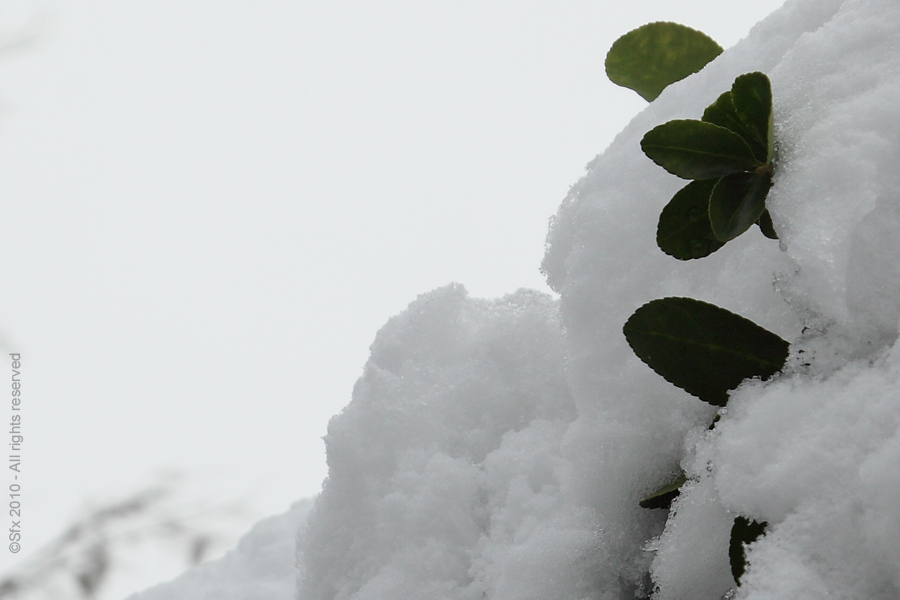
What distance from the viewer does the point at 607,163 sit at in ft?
1.43

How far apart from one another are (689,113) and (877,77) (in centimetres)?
11

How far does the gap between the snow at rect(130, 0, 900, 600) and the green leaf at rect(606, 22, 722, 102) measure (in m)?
0.04

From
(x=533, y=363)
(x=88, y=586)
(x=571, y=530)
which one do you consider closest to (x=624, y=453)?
(x=571, y=530)

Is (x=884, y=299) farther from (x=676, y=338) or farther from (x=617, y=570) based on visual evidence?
(x=617, y=570)

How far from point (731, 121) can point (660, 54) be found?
155 mm

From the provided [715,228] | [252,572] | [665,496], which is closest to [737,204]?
[715,228]

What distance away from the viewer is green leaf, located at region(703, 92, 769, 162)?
12.4 inches

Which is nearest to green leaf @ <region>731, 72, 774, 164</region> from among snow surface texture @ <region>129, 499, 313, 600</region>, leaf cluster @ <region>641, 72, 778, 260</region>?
leaf cluster @ <region>641, 72, 778, 260</region>

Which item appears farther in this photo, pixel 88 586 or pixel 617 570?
pixel 88 586

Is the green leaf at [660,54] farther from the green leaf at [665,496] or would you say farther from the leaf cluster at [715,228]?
the green leaf at [665,496]

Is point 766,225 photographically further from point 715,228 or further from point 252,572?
point 252,572

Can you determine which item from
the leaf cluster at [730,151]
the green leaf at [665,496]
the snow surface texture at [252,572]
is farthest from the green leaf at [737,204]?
the snow surface texture at [252,572]

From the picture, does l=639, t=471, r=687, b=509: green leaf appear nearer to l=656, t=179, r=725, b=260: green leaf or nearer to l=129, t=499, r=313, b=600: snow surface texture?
l=656, t=179, r=725, b=260: green leaf

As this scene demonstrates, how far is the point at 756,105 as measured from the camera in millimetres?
309
